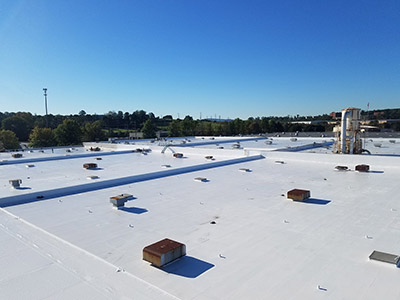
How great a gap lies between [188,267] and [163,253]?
0.68 m

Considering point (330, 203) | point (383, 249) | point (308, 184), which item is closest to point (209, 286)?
point (383, 249)

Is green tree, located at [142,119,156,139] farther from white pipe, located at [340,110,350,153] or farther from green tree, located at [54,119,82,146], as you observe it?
white pipe, located at [340,110,350,153]

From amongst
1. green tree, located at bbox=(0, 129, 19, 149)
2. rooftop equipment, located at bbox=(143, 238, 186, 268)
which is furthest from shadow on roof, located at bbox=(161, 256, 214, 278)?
green tree, located at bbox=(0, 129, 19, 149)

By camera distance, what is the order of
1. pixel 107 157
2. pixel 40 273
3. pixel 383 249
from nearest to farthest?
pixel 40 273 → pixel 383 249 → pixel 107 157

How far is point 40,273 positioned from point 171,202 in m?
6.40

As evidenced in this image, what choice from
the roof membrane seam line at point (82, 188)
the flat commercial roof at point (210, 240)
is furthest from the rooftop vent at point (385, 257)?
the roof membrane seam line at point (82, 188)

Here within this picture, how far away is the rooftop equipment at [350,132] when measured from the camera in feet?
84.3

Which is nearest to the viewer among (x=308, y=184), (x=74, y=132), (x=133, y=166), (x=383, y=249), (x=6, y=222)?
(x=383, y=249)

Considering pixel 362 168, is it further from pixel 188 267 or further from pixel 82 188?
pixel 82 188

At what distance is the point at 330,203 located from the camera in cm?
1216

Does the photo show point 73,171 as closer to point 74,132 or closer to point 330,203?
point 330,203

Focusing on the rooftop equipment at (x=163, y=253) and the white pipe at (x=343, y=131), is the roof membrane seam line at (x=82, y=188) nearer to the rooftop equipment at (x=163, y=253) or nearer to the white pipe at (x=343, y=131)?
the rooftop equipment at (x=163, y=253)

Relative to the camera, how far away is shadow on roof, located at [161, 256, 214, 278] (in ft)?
21.9

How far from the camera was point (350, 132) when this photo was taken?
26125 millimetres
